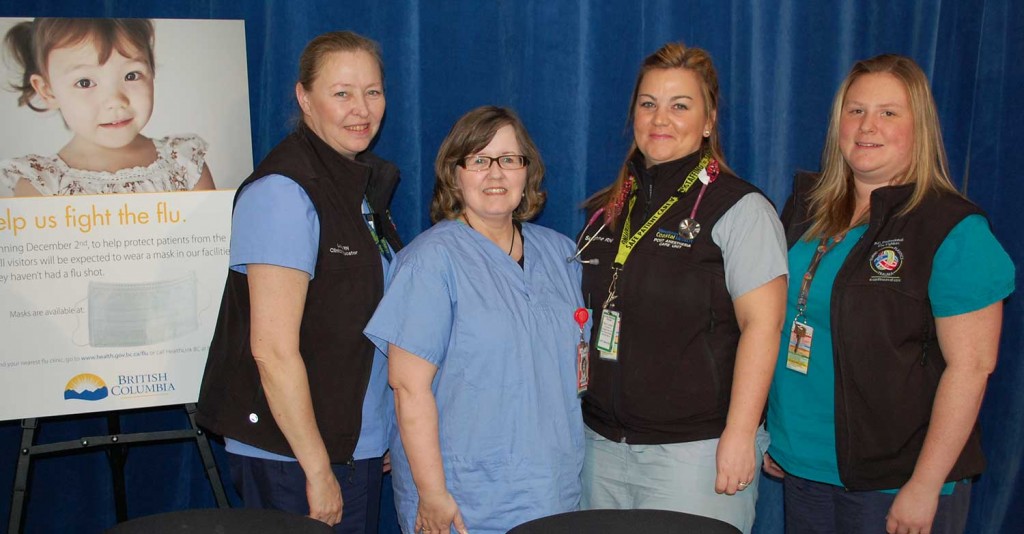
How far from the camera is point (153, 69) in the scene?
2154mm

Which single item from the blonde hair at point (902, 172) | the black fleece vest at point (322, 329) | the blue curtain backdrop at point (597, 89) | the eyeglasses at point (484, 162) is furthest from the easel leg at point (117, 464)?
the blonde hair at point (902, 172)

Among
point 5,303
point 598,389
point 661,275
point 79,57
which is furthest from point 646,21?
point 5,303

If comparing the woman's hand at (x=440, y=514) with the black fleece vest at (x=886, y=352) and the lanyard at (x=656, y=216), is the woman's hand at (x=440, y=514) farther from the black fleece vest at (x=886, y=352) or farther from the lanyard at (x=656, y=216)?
the black fleece vest at (x=886, y=352)

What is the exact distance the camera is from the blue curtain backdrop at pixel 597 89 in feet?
7.98

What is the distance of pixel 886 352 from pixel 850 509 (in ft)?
1.17

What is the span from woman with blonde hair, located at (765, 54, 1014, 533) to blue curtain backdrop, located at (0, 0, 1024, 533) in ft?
2.35

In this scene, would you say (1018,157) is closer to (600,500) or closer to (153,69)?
(600,500)

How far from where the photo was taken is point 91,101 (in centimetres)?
210

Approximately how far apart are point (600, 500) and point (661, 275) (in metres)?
0.55

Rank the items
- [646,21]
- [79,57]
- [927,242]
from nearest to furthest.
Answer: [927,242] → [79,57] → [646,21]

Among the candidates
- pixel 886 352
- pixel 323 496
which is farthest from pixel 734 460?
pixel 323 496

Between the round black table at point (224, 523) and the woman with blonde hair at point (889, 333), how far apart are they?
108 centimetres

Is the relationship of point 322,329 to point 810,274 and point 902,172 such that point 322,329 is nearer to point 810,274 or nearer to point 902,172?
point 810,274

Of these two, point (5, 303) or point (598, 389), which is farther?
point (5, 303)
